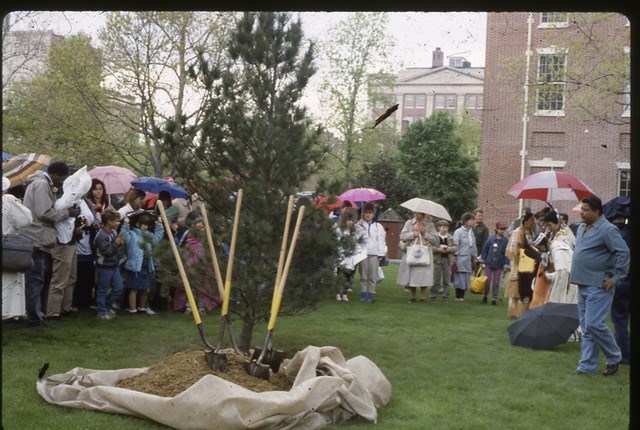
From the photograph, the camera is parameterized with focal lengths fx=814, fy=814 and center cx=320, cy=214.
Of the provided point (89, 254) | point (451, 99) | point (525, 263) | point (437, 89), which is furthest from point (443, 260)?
point (451, 99)

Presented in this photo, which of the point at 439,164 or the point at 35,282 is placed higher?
the point at 439,164

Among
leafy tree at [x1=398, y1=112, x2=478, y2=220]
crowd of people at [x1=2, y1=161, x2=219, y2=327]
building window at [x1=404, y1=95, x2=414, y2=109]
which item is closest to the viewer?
crowd of people at [x1=2, y1=161, x2=219, y2=327]

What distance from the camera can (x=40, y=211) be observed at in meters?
8.91

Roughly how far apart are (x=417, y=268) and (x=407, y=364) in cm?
621

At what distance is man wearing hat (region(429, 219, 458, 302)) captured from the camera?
15.2 m

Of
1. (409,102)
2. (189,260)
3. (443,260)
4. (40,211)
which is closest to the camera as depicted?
(189,260)

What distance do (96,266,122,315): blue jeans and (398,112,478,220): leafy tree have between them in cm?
2844

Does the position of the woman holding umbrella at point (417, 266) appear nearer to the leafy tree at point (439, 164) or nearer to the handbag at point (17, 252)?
the handbag at point (17, 252)

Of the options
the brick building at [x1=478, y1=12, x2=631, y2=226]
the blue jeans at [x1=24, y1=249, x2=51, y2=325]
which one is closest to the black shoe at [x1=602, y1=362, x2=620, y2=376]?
the blue jeans at [x1=24, y1=249, x2=51, y2=325]

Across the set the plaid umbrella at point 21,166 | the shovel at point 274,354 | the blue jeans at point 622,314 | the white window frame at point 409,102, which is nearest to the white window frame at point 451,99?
the white window frame at point 409,102

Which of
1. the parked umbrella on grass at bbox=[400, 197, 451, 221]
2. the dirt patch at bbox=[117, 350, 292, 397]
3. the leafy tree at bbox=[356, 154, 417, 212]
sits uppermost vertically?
the leafy tree at bbox=[356, 154, 417, 212]

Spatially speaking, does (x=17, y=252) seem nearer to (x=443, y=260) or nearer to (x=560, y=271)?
(x=560, y=271)

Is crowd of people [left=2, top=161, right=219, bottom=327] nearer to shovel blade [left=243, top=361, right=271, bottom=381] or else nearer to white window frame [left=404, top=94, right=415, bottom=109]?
shovel blade [left=243, top=361, right=271, bottom=381]

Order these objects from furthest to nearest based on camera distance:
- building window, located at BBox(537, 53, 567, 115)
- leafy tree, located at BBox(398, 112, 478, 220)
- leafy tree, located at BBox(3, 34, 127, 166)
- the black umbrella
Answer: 1. leafy tree, located at BBox(398, 112, 478, 220)
2. building window, located at BBox(537, 53, 567, 115)
3. leafy tree, located at BBox(3, 34, 127, 166)
4. the black umbrella
